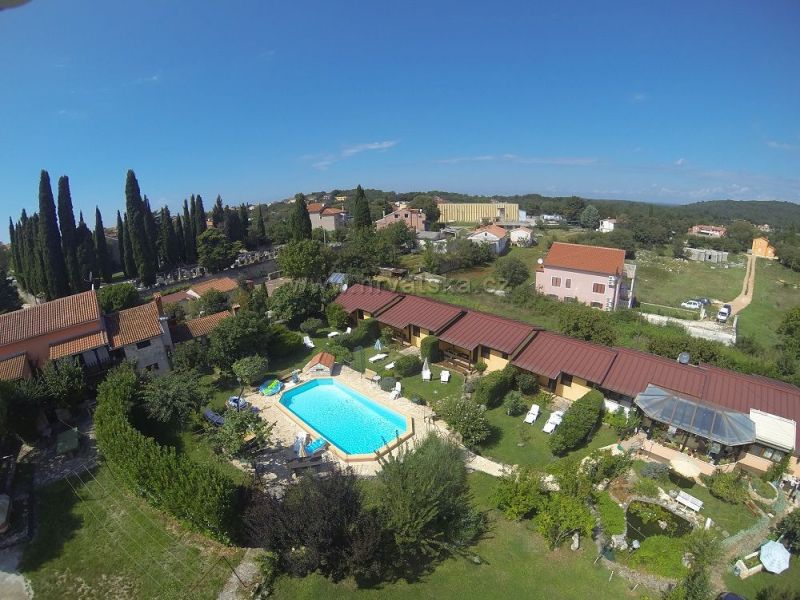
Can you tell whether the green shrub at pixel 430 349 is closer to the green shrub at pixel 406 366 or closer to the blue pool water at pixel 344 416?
the green shrub at pixel 406 366

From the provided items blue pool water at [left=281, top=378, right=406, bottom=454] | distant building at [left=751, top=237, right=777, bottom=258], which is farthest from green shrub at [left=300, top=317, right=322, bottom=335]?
distant building at [left=751, top=237, right=777, bottom=258]

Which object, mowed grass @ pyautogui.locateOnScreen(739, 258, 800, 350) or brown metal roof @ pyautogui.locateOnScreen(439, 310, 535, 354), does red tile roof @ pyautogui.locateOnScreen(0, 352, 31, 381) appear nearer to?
brown metal roof @ pyautogui.locateOnScreen(439, 310, 535, 354)

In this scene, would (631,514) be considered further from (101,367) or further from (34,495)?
(101,367)

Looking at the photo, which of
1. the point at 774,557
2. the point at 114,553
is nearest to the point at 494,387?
the point at 774,557

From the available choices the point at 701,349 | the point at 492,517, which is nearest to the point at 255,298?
the point at 492,517

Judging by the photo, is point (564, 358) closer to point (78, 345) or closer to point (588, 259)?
point (588, 259)

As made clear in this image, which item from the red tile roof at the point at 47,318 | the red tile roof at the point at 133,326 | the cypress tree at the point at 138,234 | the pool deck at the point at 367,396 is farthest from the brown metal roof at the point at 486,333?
the cypress tree at the point at 138,234

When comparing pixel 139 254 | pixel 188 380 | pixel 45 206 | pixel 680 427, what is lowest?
pixel 680 427
